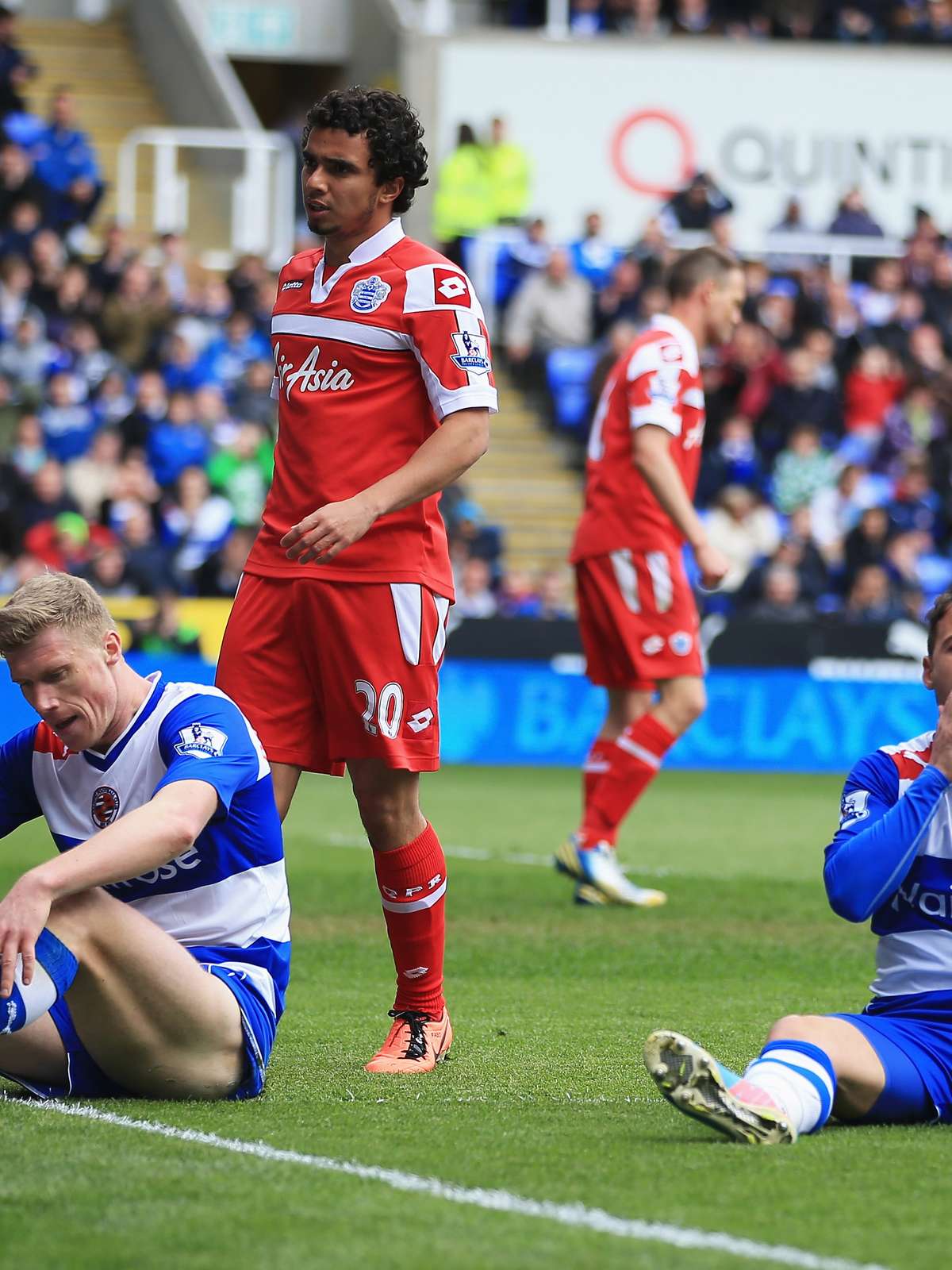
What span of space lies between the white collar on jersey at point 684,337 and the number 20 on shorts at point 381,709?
3.82 m

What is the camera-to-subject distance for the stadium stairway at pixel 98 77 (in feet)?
79.5

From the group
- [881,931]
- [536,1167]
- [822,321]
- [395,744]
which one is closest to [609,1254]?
[536,1167]

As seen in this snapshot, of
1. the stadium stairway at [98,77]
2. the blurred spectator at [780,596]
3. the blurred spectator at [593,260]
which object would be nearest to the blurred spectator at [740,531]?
the blurred spectator at [780,596]

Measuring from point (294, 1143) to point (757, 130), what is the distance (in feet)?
70.9

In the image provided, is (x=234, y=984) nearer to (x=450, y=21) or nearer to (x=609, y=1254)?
(x=609, y=1254)

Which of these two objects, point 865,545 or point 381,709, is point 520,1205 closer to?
point 381,709

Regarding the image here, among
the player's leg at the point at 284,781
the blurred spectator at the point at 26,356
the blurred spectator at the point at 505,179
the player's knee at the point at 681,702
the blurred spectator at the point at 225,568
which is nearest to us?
the player's leg at the point at 284,781

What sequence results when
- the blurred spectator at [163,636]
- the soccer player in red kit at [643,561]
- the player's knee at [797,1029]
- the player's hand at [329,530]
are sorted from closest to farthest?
the player's knee at [797,1029] → the player's hand at [329,530] → the soccer player in red kit at [643,561] → the blurred spectator at [163,636]

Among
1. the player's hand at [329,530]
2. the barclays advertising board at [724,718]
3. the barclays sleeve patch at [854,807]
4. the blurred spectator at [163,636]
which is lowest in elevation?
the barclays advertising board at [724,718]

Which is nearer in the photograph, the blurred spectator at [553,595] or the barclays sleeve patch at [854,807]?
the barclays sleeve patch at [854,807]

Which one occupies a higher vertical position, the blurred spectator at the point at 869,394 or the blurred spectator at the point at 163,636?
the blurred spectator at the point at 869,394

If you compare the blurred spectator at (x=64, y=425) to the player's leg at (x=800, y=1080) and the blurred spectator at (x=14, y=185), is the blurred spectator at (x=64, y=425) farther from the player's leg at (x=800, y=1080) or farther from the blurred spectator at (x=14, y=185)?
the player's leg at (x=800, y=1080)

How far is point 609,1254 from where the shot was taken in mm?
3316

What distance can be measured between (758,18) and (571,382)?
6.43m
